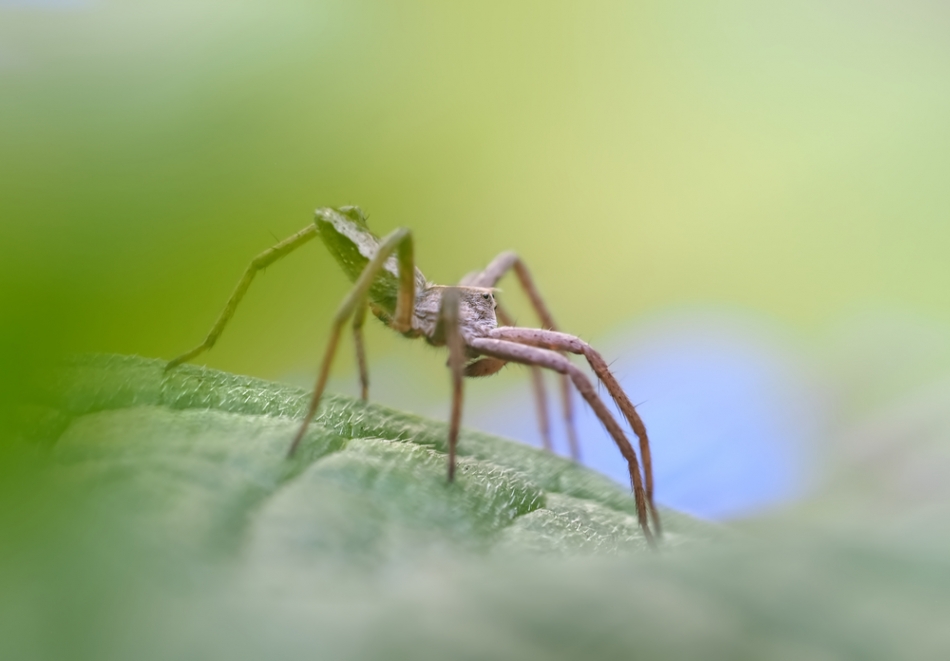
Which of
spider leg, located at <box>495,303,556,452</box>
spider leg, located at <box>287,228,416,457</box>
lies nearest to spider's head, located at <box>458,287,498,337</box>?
spider leg, located at <box>287,228,416,457</box>

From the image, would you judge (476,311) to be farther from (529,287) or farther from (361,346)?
(529,287)

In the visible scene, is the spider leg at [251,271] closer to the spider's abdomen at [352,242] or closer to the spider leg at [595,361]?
the spider's abdomen at [352,242]

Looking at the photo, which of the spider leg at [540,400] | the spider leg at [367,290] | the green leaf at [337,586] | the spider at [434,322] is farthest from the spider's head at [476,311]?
the green leaf at [337,586]

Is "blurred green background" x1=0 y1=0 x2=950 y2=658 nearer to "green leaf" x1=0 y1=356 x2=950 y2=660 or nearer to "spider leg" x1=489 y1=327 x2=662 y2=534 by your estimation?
"green leaf" x1=0 y1=356 x2=950 y2=660

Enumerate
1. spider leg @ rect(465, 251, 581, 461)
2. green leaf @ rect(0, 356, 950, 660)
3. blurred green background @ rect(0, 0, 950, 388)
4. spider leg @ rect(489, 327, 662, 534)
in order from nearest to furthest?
green leaf @ rect(0, 356, 950, 660) < blurred green background @ rect(0, 0, 950, 388) < spider leg @ rect(489, 327, 662, 534) < spider leg @ rect(465, 251, 581, 461)

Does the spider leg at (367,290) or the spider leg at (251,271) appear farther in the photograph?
the spider leg at (251,271)

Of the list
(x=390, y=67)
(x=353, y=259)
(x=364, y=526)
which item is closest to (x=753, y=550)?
(x=364, y=526)

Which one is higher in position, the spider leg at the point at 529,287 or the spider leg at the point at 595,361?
the spider leg at the point at 529,287
